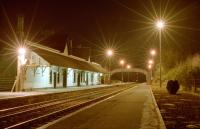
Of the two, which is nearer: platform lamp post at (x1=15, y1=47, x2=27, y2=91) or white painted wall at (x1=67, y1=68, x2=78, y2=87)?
platform lamp post at (x1=15, y1=47, x2=27, y2=91)

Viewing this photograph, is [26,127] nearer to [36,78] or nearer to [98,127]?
[98,127]

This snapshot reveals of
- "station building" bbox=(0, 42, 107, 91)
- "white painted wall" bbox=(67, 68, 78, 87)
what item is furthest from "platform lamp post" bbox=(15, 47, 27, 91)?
"white painted wall" bbox=(67, 68, 78, 87)

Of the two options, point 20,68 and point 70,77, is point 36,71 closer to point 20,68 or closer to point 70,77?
point 20,68

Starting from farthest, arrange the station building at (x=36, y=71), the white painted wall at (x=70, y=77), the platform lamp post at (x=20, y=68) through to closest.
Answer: the white painted wall at (x=70, y=77), the station building at (x=36, y=71), the platform lamp post at (x=20, y=68)

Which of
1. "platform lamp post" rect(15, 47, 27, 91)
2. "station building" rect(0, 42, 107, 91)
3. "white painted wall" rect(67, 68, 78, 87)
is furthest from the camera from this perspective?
"white painted wall" rect(67, 68, 78, 87)

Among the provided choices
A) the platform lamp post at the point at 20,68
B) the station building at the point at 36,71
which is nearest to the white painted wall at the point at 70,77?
the station building at the point at 36,71

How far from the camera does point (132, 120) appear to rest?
1468 centimetres

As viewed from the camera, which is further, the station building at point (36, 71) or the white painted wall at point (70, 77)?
the white painted wall at point (70, 77)

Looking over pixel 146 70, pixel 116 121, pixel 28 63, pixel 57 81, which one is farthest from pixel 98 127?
pixel 146 70

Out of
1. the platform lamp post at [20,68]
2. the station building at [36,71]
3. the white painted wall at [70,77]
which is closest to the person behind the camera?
the platform lamp post at [20,68]

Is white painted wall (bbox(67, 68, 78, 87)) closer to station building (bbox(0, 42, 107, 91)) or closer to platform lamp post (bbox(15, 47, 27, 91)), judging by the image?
station building (bbox(0, 42, 107, 91))

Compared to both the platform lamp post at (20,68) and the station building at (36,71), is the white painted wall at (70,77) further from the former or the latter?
the platform lamp post at (20,68)

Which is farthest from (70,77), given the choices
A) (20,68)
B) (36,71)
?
(20,68)

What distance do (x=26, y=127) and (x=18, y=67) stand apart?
22.5 m
